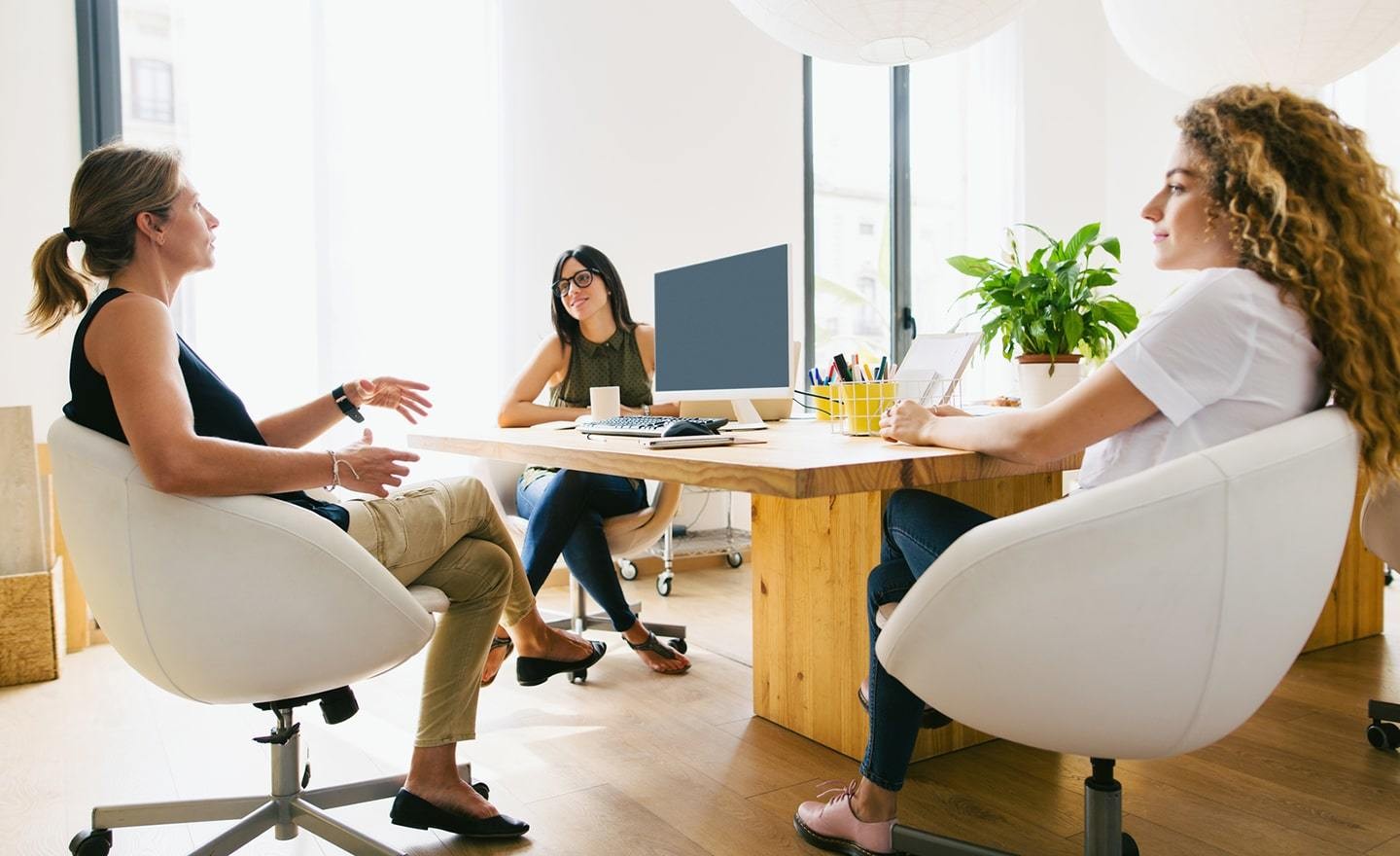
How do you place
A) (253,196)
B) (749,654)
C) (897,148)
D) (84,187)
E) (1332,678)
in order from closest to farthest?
1. (84,187)
2. (1332,678)
3. (749,654)
4. (253,196)
5. (897,148)

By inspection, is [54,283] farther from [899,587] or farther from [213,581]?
[899,587]

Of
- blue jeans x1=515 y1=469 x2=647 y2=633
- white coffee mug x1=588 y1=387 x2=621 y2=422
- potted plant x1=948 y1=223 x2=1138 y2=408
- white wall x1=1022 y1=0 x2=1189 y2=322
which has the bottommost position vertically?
blue jeans x1=515 y1=469 x2=647 y2=633

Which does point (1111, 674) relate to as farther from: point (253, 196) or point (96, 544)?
point (253, 196)

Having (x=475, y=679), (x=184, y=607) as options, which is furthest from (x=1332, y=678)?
(x=184, y=607)

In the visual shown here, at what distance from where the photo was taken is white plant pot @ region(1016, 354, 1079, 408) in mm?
2102

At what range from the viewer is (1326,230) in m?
1.13

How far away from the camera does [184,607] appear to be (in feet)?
4.16

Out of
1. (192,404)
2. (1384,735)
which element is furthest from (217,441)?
(1384,735)

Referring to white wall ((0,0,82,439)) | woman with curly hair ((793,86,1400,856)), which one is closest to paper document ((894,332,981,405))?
woman with curly hair ((793,86,1400,856))

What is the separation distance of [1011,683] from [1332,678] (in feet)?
6.17

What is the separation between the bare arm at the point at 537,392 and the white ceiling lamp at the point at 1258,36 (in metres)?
1.82

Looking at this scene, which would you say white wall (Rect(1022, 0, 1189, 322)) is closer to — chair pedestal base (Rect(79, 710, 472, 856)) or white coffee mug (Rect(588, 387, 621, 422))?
white coffee mug (Rect(588, 387, 621, 422))

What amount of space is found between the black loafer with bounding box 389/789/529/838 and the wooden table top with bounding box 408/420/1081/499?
601 millimetres

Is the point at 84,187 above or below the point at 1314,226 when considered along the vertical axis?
above
